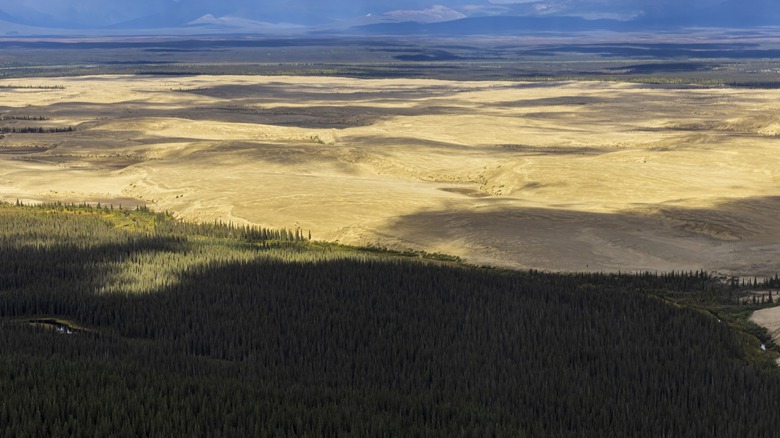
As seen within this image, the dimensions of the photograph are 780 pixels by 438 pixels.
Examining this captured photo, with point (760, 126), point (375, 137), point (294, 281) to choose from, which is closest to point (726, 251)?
point (294, 281)

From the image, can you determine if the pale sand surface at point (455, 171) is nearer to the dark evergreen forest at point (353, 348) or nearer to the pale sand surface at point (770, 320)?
the dark evergreen forest at point (353, 348)

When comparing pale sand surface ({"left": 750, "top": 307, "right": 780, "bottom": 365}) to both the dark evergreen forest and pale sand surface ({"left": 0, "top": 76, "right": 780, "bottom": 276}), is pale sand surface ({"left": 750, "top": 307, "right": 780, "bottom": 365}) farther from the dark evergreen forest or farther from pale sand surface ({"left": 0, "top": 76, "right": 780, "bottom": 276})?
pale sand surface ({"left": 0, "top": 76, "right": 780, "bottom": 276})

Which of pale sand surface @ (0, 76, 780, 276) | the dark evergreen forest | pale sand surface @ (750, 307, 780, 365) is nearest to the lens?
the dark evergreen forest

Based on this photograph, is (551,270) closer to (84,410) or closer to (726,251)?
(726,251)

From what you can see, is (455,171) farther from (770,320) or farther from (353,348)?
(353,348)

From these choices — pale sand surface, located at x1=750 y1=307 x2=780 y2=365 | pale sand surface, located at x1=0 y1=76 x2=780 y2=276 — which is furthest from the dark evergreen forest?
pale sand surface, located at x1=0 y1=76 x2=780 y2=276

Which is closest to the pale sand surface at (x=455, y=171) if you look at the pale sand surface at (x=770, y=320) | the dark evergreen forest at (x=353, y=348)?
the dark evergreen forest at (x=353, y=348)
